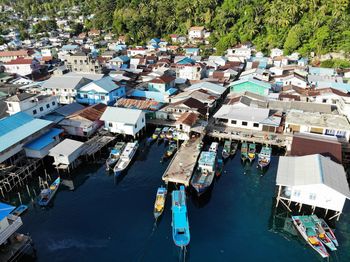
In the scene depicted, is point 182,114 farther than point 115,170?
Yes

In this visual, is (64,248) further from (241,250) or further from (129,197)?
(241,250)

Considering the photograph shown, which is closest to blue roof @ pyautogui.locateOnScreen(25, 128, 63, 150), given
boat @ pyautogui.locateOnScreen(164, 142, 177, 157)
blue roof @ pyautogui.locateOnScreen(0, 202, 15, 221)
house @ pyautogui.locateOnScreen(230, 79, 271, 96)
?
blue roof @ pyautogui.locateOnScreen(0, 202, 15, 221)

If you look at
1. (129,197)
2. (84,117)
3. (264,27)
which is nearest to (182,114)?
(84,117)

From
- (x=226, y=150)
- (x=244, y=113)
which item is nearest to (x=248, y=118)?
(x=244, y=113)

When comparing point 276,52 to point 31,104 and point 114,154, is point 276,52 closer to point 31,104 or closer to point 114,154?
point 114,154

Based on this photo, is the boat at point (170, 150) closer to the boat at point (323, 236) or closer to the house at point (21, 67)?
the boat at point (323, 236)
